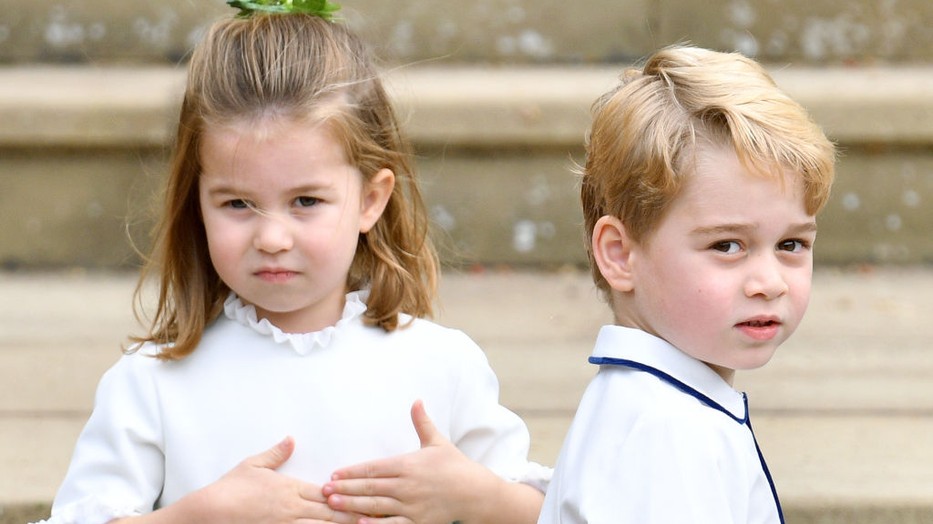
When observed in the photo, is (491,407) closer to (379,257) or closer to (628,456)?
(379,257)

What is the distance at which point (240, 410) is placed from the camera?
2.10 m

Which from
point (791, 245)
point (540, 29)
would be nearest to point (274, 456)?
point (791, 245)

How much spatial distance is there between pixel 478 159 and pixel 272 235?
6.63 ft

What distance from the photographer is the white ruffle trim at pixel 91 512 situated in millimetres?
2057

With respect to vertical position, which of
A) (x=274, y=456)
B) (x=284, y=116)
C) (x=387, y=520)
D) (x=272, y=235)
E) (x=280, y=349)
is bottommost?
(x=387, y=520)

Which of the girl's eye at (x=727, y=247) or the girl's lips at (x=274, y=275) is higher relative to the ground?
the girl's eye at (x=727, y=247)

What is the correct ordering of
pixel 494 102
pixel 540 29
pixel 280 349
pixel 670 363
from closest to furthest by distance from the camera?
pixel 670 363
pixel 280 349
pixel 494 102
pixel 540 29

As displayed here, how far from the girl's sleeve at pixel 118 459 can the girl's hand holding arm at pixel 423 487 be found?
0.91 ft

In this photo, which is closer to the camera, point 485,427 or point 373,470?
point 373,470

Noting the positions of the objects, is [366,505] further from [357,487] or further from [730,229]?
[730,229]

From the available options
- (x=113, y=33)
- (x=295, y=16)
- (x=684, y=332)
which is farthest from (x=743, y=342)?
(x=113, y=33)

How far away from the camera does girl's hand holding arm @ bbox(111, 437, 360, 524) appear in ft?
6.61

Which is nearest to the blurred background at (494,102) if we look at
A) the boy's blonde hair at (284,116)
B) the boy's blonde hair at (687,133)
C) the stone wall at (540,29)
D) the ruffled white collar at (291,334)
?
the stone wall at (540,29)

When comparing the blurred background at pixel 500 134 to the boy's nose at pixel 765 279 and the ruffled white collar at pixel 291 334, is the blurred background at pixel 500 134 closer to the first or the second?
the ruffled white collar at pixel 291 334
